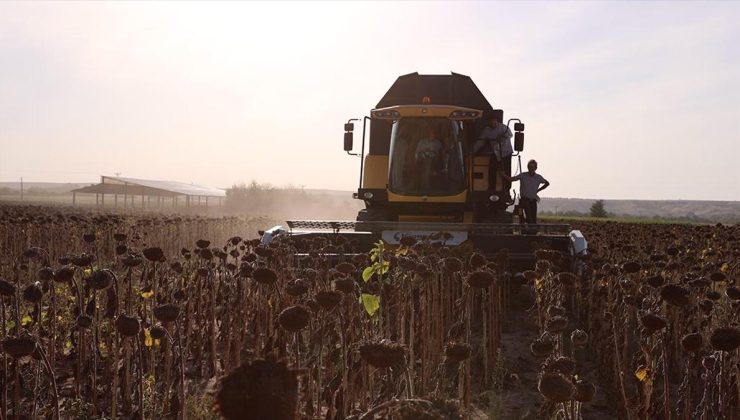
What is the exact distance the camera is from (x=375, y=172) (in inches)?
595

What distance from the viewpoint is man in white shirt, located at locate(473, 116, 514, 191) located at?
47.4 ft

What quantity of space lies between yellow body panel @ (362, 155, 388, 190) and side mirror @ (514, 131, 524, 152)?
2758mm

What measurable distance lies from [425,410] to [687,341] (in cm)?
260

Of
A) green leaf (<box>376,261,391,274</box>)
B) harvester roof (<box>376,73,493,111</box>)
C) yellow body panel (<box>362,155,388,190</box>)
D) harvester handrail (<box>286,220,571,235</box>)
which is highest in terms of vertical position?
harvester roof (<box>376,73,493,111</box>)

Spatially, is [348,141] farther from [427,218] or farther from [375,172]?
[427,218]

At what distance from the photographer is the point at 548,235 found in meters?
11.9

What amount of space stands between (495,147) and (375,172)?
2484 mm

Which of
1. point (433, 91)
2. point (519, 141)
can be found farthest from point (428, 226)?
point (433, 91)

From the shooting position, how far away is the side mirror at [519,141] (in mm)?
13711

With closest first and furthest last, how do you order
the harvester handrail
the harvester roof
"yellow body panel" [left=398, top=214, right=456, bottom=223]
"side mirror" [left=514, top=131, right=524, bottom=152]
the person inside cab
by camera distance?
the harvester handrail, "side mirror" [left=514, top=131, right=524, bottom=152], the person inside cab, "yellow body panel" [left=398, top=214, right=456, bottom=223], the harvester roof

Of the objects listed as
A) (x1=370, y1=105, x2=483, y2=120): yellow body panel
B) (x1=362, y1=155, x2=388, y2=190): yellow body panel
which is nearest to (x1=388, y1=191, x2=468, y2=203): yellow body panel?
(x1=362, y1=155, x2=388, y2=190): yellow body panel

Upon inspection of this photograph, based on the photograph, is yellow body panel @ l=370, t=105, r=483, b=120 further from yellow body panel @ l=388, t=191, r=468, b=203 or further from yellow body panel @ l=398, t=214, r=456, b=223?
yellow body panel @ l=398, t=214, r=456, b=223

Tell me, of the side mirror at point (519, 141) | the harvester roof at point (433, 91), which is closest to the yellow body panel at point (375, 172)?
the harvester roof at point (433, 91)

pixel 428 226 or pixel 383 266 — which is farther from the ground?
pixel 428 226
